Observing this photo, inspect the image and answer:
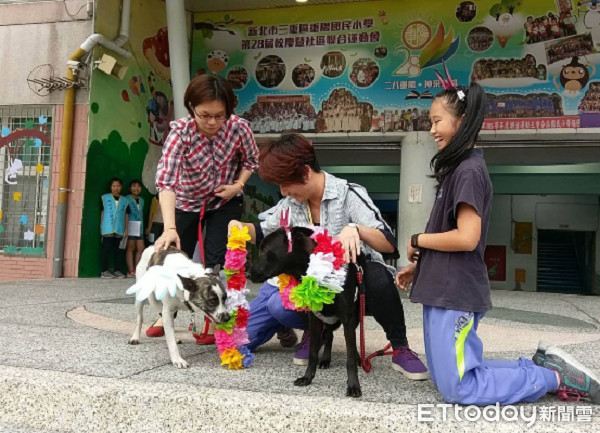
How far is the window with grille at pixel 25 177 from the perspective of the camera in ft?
29.6

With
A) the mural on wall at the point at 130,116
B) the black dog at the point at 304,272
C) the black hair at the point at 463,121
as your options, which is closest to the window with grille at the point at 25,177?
the mural on wall at the point at 130,116

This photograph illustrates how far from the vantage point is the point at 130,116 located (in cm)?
957

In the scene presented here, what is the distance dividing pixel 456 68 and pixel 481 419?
8507mm

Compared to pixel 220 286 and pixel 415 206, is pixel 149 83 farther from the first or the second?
pixel 220 286

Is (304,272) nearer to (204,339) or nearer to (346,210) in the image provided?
(346,210)

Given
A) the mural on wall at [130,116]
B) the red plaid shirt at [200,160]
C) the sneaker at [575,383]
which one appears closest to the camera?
the sneaker at [575,383]

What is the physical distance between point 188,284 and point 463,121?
152cm

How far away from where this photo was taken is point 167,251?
10.4 feet

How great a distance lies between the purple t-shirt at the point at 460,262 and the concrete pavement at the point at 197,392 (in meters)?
0.43

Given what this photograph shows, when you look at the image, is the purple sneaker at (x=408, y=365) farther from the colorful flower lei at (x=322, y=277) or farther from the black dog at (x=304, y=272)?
the colorful flower lei at (x=322, y=277)

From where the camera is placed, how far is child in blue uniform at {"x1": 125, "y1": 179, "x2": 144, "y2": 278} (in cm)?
932

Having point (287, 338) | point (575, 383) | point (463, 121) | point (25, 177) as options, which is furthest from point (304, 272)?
point (25, 177)

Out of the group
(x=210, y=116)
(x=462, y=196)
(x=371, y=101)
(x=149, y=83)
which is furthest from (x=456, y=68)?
(x=462, y=196)

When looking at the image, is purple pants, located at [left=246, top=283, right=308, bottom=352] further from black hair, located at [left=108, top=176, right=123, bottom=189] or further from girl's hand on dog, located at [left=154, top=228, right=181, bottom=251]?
black hair, located at [left=108, top=176, right=123, bottom=189]
